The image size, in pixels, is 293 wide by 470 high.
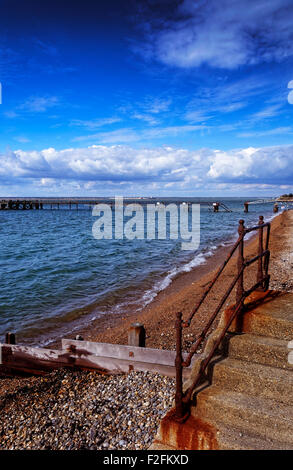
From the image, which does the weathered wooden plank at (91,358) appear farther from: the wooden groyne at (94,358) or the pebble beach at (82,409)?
the pebble beach at (82,409)

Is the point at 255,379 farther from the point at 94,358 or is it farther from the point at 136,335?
the point at 94,358

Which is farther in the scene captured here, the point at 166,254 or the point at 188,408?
the point at 166,254

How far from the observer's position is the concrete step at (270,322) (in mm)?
4237

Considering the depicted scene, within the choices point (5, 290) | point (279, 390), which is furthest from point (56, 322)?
point (279, 390)

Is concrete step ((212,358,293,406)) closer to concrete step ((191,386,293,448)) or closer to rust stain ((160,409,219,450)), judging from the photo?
concrete step ((191,386,293,448))

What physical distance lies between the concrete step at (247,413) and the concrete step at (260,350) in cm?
58

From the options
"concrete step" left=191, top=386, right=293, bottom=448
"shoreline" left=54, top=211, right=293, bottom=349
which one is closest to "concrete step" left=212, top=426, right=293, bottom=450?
"concrete step" left=191, top=386, right=293, bottom=448

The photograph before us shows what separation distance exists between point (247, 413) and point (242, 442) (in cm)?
32

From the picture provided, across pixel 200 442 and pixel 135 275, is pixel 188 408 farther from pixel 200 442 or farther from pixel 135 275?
pixel 135 275

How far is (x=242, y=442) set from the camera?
9.52 feet

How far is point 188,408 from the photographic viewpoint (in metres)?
3.37

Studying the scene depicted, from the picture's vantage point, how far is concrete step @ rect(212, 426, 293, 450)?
9.30ft
